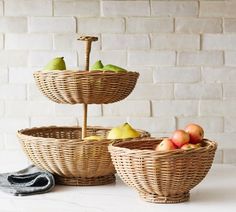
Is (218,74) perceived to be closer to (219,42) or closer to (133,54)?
(219,42)

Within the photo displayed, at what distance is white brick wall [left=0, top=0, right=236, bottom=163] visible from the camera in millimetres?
2311

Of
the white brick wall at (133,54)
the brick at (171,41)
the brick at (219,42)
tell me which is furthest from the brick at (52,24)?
the brick at (219,42)

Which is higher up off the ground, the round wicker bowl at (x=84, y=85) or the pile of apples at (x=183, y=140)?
the round wicker bowl at (x=84, y=85)

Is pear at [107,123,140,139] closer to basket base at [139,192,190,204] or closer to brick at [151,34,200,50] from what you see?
basket base at [139,192,190,204]

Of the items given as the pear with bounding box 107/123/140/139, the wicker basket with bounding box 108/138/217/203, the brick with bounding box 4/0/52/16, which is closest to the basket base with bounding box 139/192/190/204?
the wicker basket with bounding box 108/138/217/203

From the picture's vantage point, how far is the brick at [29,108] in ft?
7.64

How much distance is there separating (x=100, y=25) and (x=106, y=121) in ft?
1.27

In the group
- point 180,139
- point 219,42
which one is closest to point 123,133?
point 180,139

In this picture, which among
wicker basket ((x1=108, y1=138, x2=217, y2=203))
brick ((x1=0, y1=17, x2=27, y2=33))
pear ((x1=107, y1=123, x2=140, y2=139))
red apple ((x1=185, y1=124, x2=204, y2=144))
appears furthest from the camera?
brick ((x1=0, y1=17, x2=27, y2=33))

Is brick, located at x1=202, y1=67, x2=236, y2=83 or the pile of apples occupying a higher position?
brick, located at x1=202, y1=67, x2=236, y2=83

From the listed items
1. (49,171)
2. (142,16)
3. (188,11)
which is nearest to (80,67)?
(142,16)

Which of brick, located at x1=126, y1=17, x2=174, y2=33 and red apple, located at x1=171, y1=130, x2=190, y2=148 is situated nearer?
red apple, located at x1=171, y1=130, x2=190, y2=148

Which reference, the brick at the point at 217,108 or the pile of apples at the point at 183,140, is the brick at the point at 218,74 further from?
the pile of apples at the point at 183,140

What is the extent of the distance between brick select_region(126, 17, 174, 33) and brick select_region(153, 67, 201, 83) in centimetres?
16
